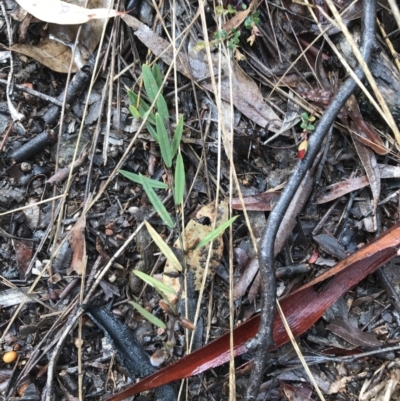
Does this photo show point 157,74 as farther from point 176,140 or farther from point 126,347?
point 126,347

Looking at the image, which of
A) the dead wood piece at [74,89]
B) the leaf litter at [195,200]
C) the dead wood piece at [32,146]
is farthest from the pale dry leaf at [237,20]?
the dead wood piece at [32,146]

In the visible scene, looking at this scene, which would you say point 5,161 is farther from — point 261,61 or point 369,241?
point 369,241

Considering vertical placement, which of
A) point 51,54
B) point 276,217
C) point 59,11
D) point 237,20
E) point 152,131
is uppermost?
point 237,20

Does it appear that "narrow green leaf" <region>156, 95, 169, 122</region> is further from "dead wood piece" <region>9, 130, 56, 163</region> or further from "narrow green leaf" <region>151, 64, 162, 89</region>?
"dead wood piece" <region>9, 130, 56, 163</region>

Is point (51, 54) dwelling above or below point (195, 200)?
above

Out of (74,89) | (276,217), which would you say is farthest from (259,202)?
(74,89)

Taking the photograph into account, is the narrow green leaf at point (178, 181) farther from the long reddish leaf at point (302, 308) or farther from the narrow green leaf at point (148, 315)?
the long reddish leaf at point (302, 308)

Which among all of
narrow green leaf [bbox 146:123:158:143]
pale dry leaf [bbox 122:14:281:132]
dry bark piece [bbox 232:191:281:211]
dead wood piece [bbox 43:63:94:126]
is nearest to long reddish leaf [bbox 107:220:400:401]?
dry bark piece [bbox 232:191:281:211]

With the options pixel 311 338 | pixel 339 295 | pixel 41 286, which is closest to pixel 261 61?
pixel 339 295
